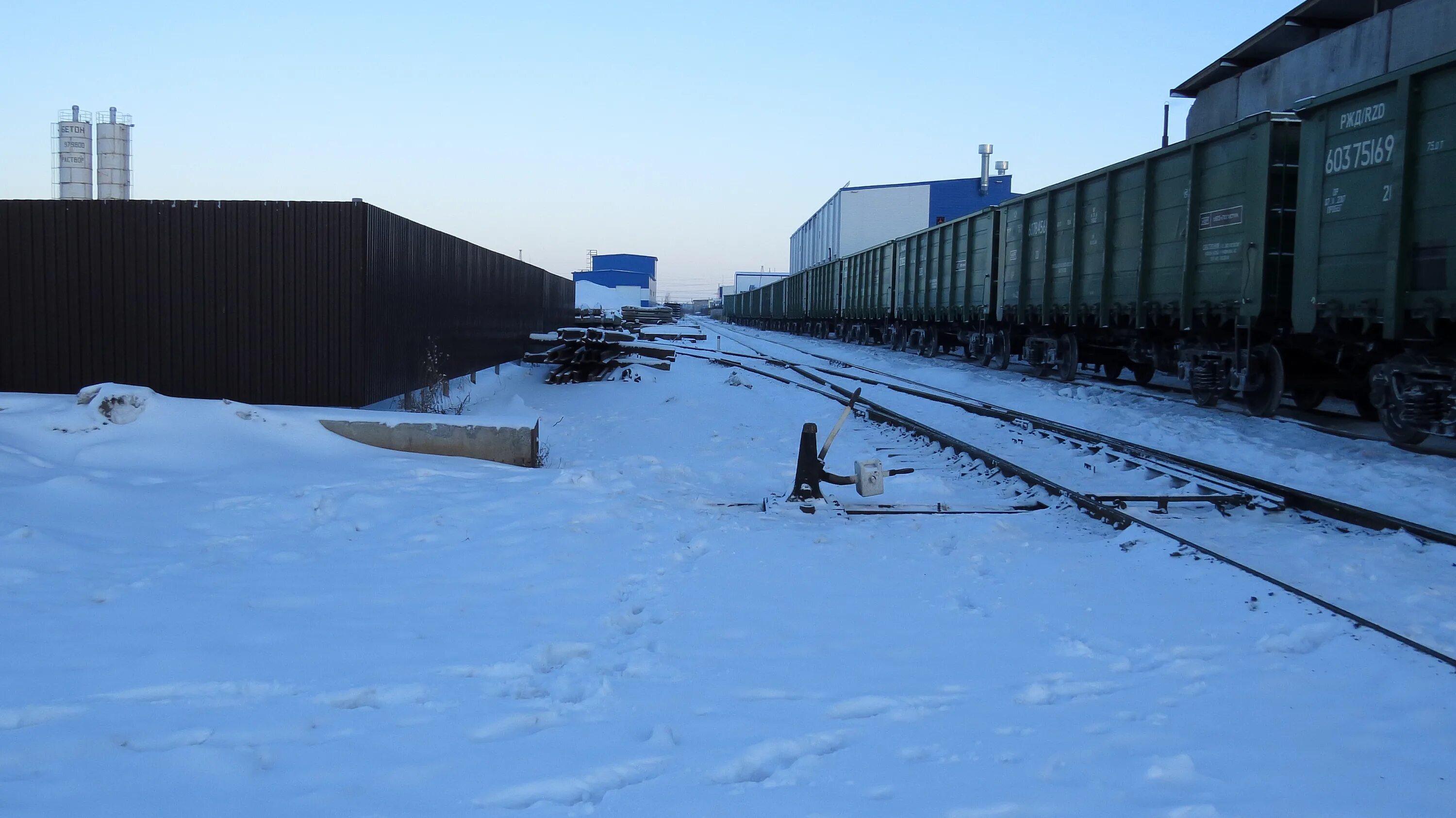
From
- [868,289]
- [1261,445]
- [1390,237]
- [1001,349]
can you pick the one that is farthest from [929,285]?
[1390,237]

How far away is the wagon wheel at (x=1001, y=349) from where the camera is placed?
72.7ft

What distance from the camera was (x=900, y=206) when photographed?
73625mm

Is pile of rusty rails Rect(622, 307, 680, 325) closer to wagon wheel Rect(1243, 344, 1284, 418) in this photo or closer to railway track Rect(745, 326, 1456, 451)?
railway track Rect(745, 326, 1456, 451)

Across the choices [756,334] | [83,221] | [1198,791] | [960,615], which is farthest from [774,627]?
[756,334]

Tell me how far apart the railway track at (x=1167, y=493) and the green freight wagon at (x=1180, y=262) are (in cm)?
273

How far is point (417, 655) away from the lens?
4.15 meters

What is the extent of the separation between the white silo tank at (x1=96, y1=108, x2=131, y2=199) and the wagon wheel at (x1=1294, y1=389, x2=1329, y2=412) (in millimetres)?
46744

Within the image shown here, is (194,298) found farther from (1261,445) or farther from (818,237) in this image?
(818,237)

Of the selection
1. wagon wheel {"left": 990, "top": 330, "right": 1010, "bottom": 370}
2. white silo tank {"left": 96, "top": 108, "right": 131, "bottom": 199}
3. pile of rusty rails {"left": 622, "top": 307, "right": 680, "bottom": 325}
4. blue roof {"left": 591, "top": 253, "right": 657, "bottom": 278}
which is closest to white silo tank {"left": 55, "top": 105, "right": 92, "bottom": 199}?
white silo tank {"left": 96, "top": 108, "right": 131, "bottom": 199}

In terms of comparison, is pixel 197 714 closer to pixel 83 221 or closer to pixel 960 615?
pixel 960 615

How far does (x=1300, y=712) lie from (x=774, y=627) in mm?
2220

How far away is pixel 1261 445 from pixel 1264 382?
277 cm

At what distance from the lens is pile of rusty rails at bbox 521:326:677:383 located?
18.5 meters

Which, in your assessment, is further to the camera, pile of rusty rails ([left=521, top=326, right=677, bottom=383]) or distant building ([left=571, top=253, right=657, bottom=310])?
distant building ([left=571, top=253, right=657, bottom=310])
